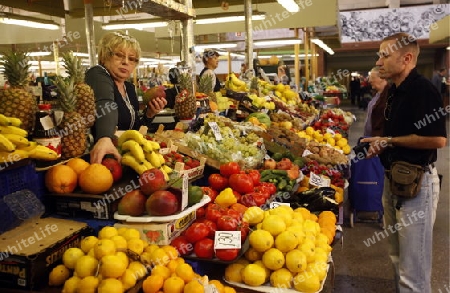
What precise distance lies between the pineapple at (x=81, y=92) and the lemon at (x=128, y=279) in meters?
1.08

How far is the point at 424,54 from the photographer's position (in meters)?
24.1

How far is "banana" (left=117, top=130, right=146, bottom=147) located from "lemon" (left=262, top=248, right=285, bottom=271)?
103cm

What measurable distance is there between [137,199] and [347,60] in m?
26.0

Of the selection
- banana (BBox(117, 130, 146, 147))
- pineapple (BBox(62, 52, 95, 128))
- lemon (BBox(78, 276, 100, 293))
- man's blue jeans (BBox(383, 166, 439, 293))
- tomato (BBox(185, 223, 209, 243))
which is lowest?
man's blue jeans (BBox(383, 166, 439, 293))

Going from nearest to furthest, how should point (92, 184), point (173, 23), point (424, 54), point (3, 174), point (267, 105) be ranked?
point (3, 174) → point (92, 184) → point (173, 23) → point (267, 105) → point (424, 54)

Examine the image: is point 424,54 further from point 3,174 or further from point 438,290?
point 3,174

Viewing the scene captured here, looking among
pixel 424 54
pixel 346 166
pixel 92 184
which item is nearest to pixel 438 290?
pixel 346 166

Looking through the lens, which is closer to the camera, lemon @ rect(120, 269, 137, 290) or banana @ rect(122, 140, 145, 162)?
lemon @ rect(120, 269, 137, 290)

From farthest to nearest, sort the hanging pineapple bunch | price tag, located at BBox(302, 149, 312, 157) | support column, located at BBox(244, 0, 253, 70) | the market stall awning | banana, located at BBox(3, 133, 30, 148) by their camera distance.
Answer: the market stall awning, support column, located at BBox(244, 0, 253, 70), price tag, located at BBox(302, 149, 312, 157), the hanging pineapple bunch, banana, located at BBox(3, 133, 30, 148)

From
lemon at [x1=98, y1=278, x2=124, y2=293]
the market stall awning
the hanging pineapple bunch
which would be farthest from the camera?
the market stall awning

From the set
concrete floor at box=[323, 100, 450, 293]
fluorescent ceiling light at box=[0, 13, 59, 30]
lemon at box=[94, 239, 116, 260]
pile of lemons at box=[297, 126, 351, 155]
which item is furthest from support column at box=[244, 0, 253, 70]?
lemon at box=[94, 239, 116, 260]

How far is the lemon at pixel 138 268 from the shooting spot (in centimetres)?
202

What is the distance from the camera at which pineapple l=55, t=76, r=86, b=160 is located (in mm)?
2469

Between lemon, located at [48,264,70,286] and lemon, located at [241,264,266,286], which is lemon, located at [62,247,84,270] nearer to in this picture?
lemon, located at [48,264,70,286]
